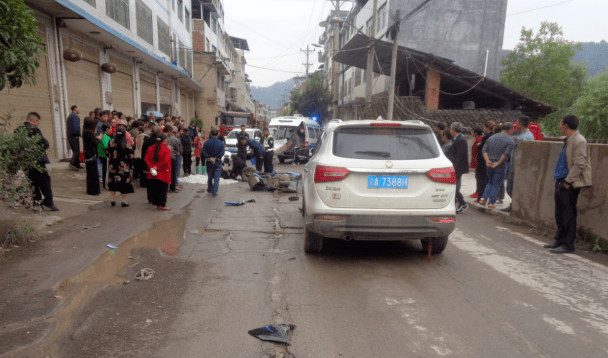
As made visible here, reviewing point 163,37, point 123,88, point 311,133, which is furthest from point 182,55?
point 311,133

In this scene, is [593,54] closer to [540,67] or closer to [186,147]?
[540,67]

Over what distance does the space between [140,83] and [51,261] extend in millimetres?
18894

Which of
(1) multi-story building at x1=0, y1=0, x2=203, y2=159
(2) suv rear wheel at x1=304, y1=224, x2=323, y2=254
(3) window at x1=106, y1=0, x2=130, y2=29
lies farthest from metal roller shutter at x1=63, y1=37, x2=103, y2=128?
(2) suv rear wheel at x1=304, y1=224, x2=323, y2=254

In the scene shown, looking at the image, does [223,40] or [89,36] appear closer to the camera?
[89,36]

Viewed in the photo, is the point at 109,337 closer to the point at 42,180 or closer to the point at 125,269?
the point at 125,269

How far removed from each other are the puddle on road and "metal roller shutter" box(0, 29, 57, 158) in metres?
→ 7.09

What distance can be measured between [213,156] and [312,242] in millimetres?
5654

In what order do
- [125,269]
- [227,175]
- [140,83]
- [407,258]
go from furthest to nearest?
[140,83] < [227,175] < [407,258] < [125,269]

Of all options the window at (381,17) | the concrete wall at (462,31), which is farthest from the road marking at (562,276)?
the window at (381,17)

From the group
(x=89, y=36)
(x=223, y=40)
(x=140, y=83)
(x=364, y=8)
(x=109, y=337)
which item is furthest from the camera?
(x=223, y=40)

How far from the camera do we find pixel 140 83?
21.7m

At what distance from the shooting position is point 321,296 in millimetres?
4004

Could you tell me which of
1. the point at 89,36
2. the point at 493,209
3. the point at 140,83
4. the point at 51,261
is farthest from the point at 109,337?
the point at 140,83

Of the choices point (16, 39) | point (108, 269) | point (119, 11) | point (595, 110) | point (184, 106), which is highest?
point (119, 11)
